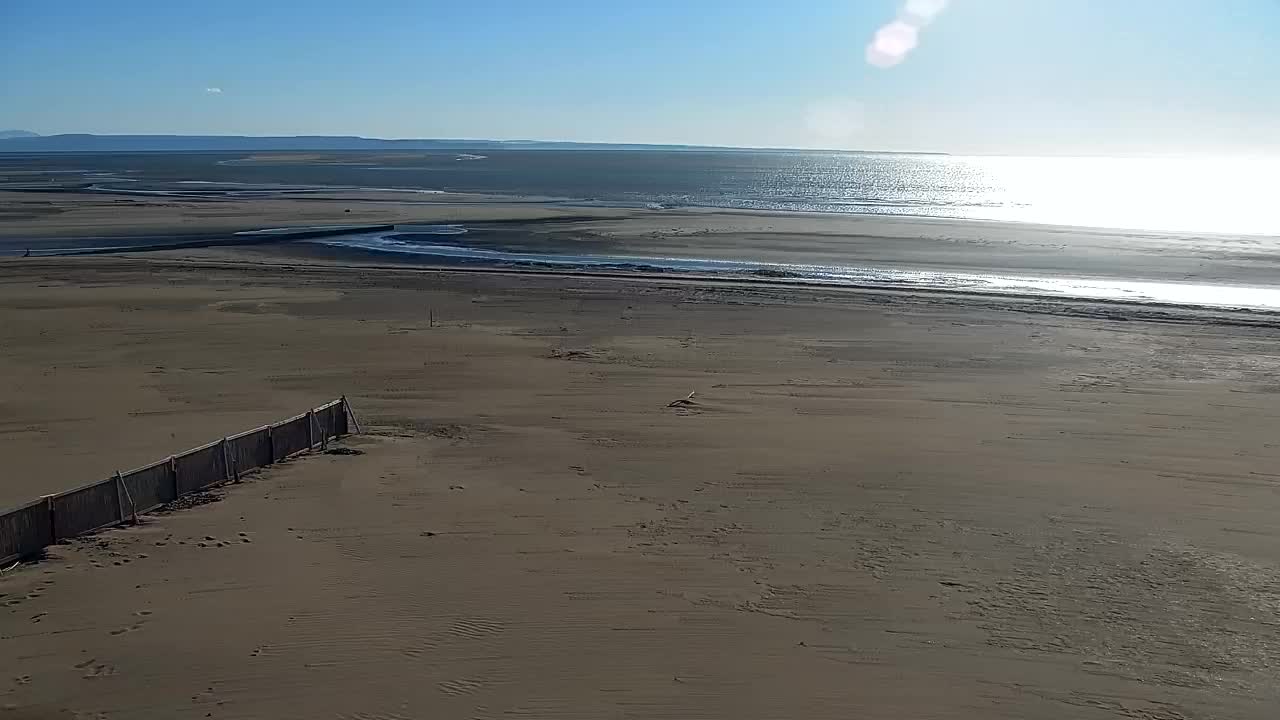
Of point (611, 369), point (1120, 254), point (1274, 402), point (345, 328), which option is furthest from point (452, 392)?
point (1120, 254)

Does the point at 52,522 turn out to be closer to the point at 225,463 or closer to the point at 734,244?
the point at 225,463

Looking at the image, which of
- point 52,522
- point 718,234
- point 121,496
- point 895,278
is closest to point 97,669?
point 52,522

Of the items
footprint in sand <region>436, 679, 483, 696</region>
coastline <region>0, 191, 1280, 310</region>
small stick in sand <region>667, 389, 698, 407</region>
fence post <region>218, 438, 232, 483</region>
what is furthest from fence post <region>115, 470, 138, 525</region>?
coastline <region>0, 191, 1280, 310</region>

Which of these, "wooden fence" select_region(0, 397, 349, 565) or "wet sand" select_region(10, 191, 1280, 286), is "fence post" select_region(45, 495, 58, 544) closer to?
"wooden fence" select_region(0, 397, 349, 565)

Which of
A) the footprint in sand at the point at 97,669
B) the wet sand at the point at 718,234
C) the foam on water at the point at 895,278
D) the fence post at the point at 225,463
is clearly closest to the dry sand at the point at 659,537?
the footprint in sand at the point at 97,669

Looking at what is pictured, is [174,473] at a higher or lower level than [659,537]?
higher

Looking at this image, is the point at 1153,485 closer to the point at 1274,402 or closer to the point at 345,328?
the point at 1274,402

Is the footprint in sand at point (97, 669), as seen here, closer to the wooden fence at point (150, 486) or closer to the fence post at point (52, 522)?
the wooden fence at point (150, 486)
